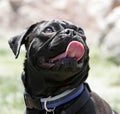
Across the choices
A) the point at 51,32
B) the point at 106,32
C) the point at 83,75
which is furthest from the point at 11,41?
the point at 106,32

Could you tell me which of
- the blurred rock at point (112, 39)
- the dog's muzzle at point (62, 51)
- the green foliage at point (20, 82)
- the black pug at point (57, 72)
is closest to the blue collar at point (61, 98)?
the black pug at point (57, 72)

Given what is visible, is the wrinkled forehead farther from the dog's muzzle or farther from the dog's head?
the dog's muzzle

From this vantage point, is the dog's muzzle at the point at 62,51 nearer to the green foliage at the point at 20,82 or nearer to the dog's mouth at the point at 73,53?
the dog's mouth at the point at 73,53

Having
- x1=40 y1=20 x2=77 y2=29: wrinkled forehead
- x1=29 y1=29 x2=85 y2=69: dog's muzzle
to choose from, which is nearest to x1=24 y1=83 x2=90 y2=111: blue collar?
x1=29 y1=29 x2=85 y2=69: dog's muzzle

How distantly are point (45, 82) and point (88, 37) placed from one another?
11.9 metres

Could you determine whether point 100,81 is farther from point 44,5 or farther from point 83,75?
point 44,5

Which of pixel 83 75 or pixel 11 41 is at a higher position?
pixel 11 41

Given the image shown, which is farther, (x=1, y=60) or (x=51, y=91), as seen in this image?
(x=1, y=60)

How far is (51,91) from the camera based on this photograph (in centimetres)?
545

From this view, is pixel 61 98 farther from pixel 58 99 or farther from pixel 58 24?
pixel 58 24

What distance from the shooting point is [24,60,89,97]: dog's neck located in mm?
5320

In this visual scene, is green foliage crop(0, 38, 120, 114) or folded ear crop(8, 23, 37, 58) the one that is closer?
folded ear crop(8, 23, 37, 58)

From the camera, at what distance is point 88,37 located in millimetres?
17281

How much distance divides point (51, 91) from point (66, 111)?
299 millimetres
